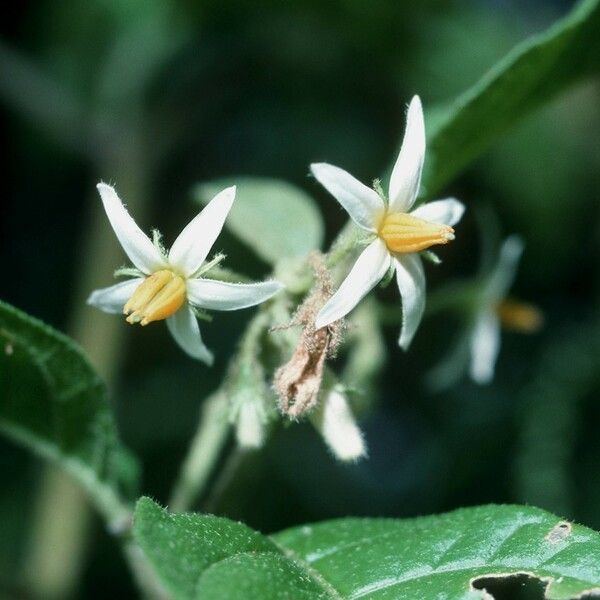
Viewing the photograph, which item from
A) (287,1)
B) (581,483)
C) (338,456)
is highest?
(287,1)

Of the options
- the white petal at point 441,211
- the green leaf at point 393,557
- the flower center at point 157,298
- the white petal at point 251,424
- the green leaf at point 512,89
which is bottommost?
the green leaf at point 393,557

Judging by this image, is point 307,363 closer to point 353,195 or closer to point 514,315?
point 353,195

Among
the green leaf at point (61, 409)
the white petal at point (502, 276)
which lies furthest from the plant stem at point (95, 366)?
the white petal at point (502, 276)

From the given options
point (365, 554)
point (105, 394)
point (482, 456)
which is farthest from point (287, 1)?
point (365, 554)

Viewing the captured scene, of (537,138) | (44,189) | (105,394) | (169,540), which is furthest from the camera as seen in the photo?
(44,189)

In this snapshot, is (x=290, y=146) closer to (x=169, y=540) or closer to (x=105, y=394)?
(x=105, y=394)

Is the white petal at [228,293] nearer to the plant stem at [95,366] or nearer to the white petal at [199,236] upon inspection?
the white petal at [199,236]

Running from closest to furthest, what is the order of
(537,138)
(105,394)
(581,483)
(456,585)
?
(456,585), (105,394), (581,483), (537,138)
